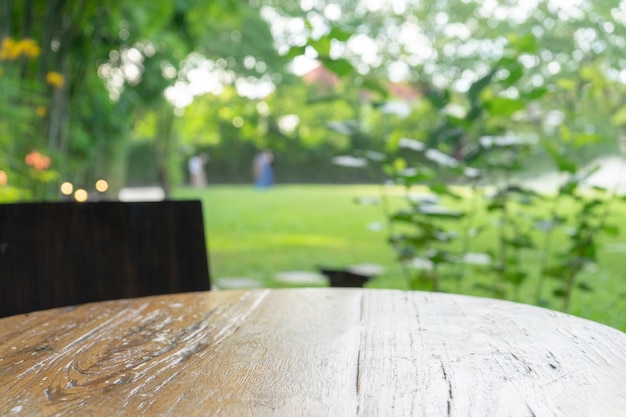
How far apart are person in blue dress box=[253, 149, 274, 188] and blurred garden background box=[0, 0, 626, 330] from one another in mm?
1458

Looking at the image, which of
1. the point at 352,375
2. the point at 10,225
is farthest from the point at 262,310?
the point at 10,225

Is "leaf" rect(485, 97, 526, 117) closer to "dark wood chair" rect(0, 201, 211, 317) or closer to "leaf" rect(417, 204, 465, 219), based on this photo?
"leaf" rect(417, 204, 465, 219)

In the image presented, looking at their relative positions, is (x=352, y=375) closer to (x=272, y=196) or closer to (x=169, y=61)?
(x=169, y=61)

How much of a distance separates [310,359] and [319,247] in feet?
17.7

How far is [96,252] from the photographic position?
4.31 feet

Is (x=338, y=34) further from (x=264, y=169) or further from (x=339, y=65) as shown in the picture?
(x=264, y=169)

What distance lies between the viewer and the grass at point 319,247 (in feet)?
13.6

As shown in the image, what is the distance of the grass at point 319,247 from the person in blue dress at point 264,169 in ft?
15.4

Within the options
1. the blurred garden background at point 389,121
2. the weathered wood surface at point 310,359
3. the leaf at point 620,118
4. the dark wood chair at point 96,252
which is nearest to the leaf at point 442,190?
the blurred garden background at point 389,121

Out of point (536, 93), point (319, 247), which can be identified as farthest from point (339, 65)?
point (319, 247)

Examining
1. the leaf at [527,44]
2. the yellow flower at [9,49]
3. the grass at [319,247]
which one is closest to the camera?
the leaf at [527,44]

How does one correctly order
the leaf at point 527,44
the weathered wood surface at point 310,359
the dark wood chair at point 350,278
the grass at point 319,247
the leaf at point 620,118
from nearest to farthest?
the weathered wood surface at point 310,359
the dark wood chair at point 350,278
the leaf at point 527,44
the leaf at point 620,118
the grass at point 319,247

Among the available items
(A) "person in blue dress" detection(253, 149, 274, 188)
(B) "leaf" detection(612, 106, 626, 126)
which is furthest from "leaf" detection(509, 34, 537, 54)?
(A) "person in blue dress" detection(253, 149, 274, 188)

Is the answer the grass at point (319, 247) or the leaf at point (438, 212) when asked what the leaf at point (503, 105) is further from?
the grass at point (319, 247)
